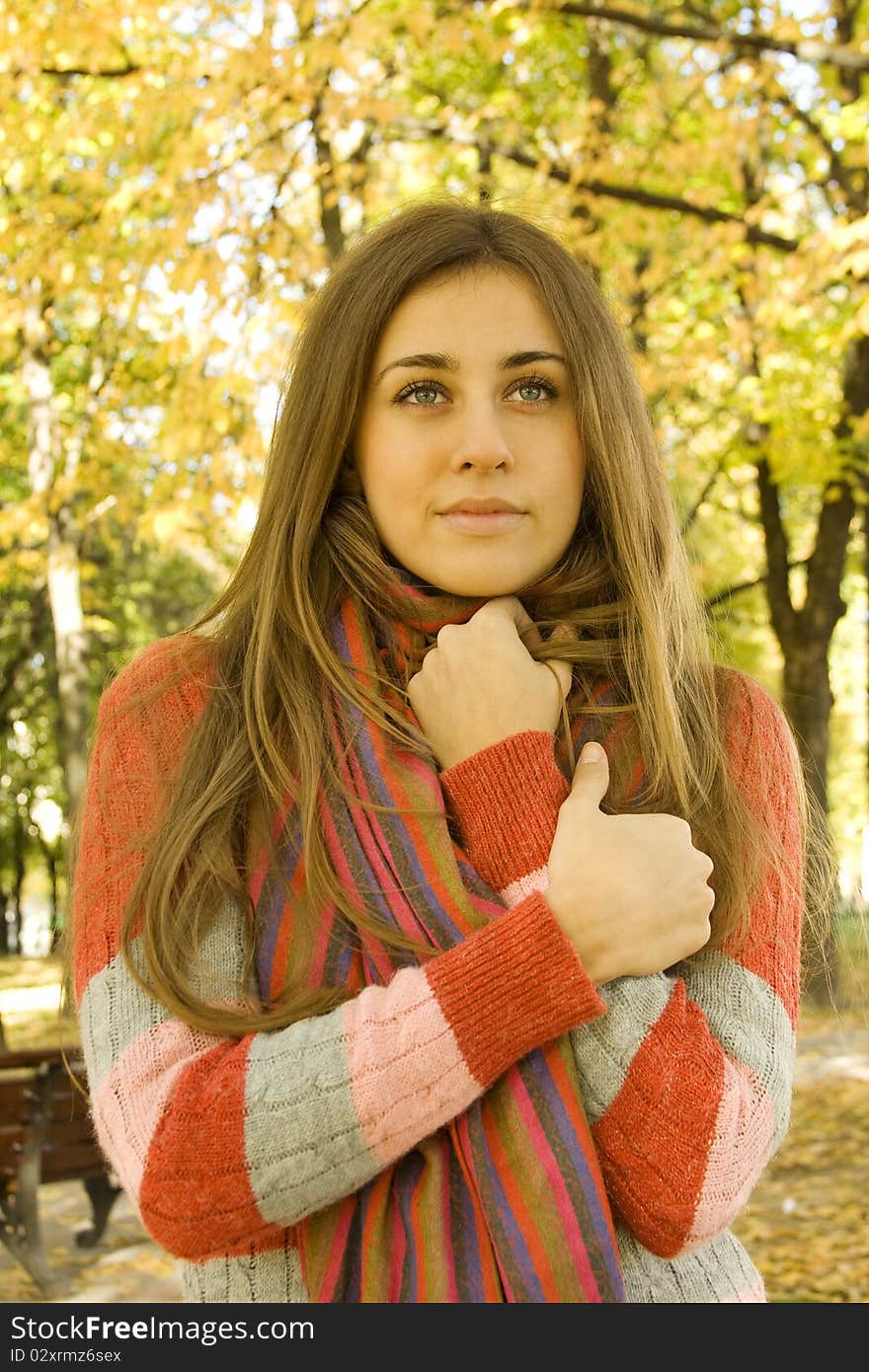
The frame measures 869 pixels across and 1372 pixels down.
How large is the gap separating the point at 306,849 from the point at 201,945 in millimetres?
176

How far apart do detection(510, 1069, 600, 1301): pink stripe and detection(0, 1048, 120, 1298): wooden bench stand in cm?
441

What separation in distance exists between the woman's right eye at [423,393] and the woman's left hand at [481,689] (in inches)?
12.0

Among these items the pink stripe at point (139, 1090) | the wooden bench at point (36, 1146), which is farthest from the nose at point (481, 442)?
the wooden bench at point (36, 1146)

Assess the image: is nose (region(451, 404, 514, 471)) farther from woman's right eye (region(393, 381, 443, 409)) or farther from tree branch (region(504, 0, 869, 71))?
tree branch (region(504, 0, 869, 71))

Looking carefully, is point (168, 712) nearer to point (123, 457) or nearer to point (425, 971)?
point (425, 971)

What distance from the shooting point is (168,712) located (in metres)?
1.84

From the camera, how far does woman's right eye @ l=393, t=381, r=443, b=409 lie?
184 cm

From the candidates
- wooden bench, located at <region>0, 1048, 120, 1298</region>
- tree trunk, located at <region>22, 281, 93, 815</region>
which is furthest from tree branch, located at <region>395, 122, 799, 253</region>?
wooden bench, located at <region>0, 1048, 120, 1298</region>

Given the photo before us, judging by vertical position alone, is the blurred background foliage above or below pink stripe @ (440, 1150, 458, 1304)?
above

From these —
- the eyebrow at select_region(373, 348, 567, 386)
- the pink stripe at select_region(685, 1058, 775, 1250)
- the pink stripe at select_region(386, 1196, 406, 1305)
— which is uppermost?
the eyebrow at select_region(373, 348, 567, 386)

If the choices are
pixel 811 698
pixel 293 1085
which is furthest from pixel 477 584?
pixel 811 698

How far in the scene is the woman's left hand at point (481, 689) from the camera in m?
1.76
